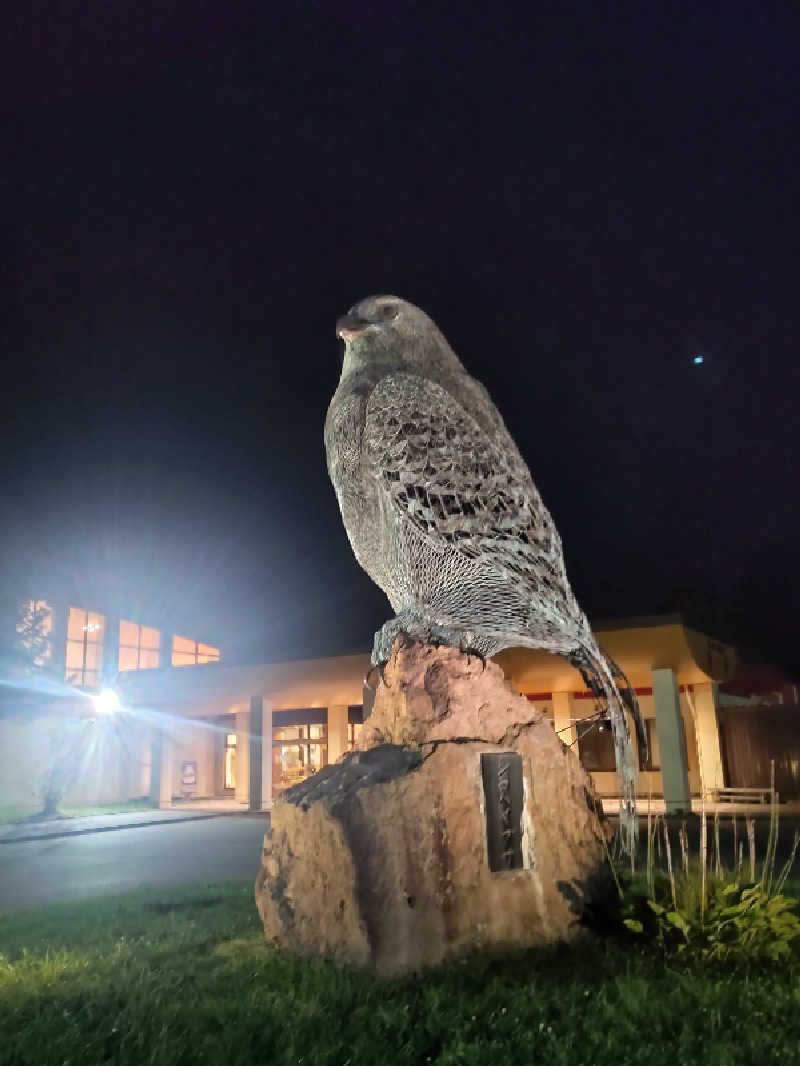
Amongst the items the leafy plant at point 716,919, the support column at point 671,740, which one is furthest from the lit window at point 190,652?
the leafy plant at point 716,919

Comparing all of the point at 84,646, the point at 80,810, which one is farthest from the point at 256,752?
the point at 84,646

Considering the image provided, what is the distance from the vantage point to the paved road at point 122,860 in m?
8.38

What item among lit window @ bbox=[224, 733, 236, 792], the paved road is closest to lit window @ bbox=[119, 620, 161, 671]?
lit window @ bbox=[224, 733, 236, 792]

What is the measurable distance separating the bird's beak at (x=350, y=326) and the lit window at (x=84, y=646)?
75.0 feet

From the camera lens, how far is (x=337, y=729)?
20375mm

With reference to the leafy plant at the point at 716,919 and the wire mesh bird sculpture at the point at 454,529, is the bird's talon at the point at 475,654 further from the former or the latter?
the leafy plant at the point at 716,919

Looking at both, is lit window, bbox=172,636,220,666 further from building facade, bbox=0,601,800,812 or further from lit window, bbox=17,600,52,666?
→ lit window, bbox=17,600,52,666

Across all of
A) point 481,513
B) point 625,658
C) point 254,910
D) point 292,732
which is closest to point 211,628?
point 292,732

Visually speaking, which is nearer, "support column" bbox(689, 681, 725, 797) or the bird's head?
the bird's head

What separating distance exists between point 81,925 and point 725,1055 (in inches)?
184

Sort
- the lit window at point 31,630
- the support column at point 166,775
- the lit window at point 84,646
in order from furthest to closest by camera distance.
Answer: the lit window at point 84,646, the support column at point 166,775, the lit window at point 31,630

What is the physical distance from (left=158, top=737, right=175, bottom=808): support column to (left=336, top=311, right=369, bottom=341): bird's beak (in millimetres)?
A: 18228

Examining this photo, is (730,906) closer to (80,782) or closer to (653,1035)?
(653,1035)

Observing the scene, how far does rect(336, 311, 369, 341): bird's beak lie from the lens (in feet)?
18.5
